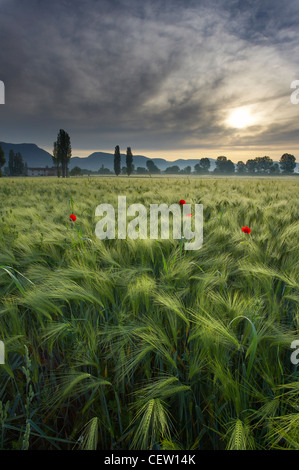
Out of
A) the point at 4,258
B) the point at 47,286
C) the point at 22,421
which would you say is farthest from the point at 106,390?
the point at 4,258

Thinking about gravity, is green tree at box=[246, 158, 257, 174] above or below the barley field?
above

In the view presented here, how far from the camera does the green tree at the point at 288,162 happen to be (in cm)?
8588

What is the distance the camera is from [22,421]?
37.4 inches

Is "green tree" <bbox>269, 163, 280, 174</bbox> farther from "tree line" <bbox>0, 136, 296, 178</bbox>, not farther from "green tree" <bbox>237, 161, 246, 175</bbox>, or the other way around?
"green tree" <bbox>237, 161, 246, 175</bbox>

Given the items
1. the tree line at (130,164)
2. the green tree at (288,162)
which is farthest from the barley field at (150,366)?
the green tree at (288,162)

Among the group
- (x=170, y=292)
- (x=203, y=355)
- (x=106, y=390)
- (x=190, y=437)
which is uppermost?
(x=170, y=292)

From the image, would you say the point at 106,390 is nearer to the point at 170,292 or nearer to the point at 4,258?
the point at 170,292

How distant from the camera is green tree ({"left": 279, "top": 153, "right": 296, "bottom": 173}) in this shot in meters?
85.9

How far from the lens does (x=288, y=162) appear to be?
86438 millimetres

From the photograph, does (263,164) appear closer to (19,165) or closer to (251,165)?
(251,165)

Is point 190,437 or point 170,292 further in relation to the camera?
point 170,292

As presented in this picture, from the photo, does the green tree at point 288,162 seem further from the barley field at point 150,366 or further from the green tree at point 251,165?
the barley field at point 150,366

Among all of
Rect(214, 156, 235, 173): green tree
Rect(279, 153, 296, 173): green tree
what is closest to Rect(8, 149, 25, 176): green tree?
Rect(214, 156, 235, 173): green tree
